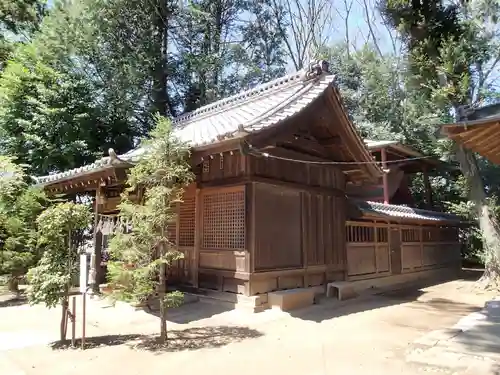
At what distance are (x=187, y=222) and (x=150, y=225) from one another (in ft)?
A: 12.5

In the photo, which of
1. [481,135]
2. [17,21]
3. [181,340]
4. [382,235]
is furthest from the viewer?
[17,21]

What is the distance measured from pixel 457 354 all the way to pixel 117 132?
1637 cm

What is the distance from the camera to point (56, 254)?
5965mm

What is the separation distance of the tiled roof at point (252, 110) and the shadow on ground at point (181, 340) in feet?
10.8

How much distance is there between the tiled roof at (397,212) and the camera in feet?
38.7

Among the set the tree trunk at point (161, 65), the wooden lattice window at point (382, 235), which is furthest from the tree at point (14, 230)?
the tree trunk at point (161, 65)

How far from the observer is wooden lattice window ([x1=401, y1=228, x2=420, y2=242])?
14656 millimetres

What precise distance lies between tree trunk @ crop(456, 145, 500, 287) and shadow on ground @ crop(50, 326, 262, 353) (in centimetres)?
1125

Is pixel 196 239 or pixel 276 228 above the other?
pixel 276 228

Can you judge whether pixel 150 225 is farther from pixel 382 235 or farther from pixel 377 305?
pixel 382 235

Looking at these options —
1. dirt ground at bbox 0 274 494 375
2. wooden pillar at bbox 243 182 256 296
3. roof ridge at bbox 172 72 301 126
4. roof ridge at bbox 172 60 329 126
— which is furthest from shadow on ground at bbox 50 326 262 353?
roof ridge at bbox 172 72 301 126

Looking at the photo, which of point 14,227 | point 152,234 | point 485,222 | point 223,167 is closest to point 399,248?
point 485,222

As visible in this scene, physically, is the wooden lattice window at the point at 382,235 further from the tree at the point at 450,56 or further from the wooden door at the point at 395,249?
the tree at the point at 450,56

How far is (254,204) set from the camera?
837 cm
